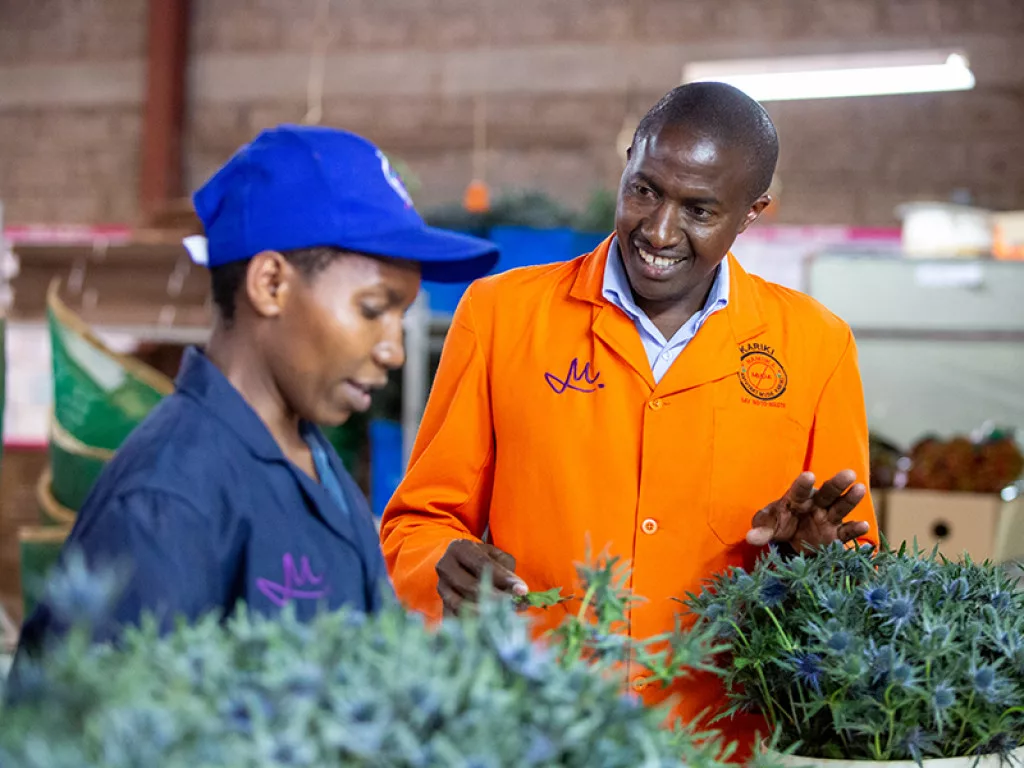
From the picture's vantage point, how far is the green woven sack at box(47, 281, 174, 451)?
3770 mm

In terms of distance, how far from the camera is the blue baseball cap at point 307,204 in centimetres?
111

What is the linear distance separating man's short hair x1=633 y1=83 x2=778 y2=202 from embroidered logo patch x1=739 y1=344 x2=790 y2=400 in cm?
23

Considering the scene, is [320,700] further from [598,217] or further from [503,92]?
[503,92]

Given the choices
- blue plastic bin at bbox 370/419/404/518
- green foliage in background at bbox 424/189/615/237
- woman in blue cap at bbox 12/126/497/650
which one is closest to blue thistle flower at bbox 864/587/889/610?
woman in blue cap at bbox 12/126/497/650

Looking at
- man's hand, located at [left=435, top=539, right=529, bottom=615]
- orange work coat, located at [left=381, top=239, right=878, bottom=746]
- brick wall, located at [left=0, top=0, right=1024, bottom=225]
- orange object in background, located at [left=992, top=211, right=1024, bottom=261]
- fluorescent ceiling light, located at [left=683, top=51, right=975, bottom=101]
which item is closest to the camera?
man's hand, located at [left=435, top=539, right=529, bottom=615]

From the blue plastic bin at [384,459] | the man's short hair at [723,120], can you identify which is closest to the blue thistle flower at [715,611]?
the man's short hair at [723,120]

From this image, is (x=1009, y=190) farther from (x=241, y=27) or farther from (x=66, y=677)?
(x=66, y=677)

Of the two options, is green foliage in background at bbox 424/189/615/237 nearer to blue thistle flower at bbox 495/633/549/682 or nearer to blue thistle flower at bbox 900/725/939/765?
blue thistle flower at bbox 900/725/939/765

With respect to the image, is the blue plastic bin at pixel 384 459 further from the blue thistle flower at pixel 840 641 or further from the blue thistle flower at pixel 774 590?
the blue thistle flower at pixel 840 641

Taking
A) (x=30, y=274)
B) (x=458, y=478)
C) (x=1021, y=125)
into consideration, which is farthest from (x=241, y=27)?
(x=458, y=478)

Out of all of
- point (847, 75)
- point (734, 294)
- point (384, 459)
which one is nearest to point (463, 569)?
point (734, 294)

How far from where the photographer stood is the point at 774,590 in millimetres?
1251

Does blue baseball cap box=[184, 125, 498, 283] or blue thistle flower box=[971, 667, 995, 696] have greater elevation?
blue baseball cap box=[184, 125, 498, 283]
